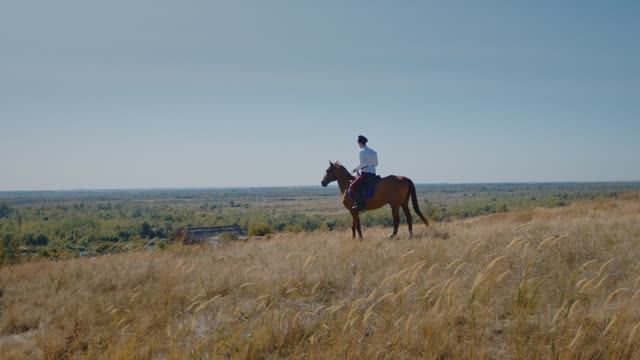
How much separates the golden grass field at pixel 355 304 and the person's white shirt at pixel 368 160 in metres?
3.33

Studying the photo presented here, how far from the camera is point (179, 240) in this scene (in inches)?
519

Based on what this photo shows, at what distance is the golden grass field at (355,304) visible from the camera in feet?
15.3

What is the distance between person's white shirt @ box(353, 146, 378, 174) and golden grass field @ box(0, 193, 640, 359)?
10.9ft

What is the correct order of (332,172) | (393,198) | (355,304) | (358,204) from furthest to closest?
(332,172), (393,198), (358,204), (355,304)

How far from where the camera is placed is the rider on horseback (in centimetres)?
1305

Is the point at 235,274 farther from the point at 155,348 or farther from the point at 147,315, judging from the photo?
the point at 155,348

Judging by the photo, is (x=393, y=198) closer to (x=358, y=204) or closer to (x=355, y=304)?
(x=358, y=204)

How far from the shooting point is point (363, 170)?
13.2 metres

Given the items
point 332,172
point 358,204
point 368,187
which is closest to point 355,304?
point 358,204

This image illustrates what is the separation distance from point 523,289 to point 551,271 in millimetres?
1421

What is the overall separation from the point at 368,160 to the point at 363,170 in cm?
33

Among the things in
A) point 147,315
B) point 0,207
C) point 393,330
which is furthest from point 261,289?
point 0,207

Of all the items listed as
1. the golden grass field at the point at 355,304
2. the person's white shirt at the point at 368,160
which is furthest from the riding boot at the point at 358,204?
the golden grass field at the point at 355,304

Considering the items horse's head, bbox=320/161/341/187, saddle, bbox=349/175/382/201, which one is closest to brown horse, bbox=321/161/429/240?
saddle, bbox=349/175/382/201
